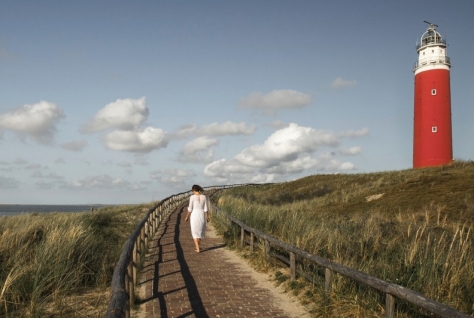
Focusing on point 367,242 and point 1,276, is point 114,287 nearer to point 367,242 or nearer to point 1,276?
point 1,276

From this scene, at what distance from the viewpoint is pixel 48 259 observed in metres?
7.88

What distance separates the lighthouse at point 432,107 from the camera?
114 ft

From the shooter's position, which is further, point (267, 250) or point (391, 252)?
point (267, 250)

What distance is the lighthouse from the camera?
3478cm

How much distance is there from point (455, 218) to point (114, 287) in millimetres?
14196

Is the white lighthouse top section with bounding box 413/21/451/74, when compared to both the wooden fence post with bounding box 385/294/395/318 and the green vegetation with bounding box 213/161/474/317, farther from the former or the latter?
the wooden fence post with bounding box 385/294/395/318

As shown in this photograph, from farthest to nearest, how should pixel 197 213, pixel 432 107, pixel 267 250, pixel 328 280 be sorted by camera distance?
pixel 432 107 < pixel 197 213 < pixel 267 250 < pixel 328 280

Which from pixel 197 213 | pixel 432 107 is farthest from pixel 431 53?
pixel 197 213

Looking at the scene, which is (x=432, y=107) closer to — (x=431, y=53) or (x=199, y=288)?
(x=431, y=53)

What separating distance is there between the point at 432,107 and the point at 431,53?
5676mm

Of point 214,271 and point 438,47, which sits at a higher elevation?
point 438,47

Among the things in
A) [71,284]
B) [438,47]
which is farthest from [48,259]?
[438,47]

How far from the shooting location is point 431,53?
123ft

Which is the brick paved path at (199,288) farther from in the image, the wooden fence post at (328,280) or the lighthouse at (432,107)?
the lighthouse at (432,107)
